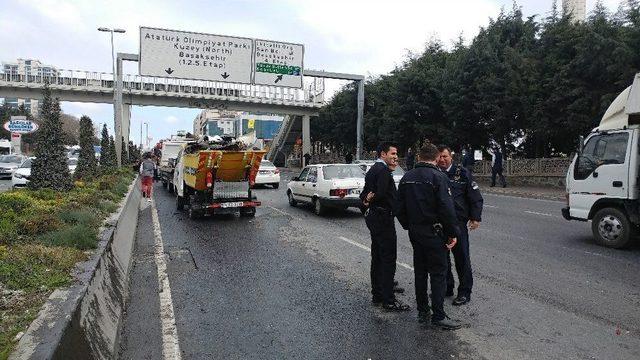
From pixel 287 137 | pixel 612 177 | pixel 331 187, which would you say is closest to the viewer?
pixel 612 177

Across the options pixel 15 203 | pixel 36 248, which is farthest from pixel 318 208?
pixel 36 248

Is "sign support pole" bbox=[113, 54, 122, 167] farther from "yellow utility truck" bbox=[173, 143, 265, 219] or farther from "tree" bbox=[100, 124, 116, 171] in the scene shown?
"yellow utility truck" bbox=[173, 143, 265, 219]

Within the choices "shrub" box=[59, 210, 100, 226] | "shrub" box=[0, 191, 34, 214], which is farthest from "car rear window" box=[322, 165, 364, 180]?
"shrub" box=[0, 191, 34, 214]

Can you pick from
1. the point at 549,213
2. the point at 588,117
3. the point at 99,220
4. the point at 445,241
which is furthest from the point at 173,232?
the point at 588,117

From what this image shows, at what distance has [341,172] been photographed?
46.1ft

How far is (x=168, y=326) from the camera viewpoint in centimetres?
501

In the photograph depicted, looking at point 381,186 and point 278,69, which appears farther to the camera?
point 278,69

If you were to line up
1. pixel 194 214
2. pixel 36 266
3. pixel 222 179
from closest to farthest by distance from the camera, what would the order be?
pixel 36 266 → pixel 222 179 → pixel 194 214

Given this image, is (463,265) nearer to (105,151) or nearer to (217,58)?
(217,58)

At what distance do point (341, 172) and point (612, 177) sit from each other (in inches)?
271

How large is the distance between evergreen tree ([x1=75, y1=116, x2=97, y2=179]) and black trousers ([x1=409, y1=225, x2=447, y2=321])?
15.7 meters

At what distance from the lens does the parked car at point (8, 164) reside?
96.3 feet

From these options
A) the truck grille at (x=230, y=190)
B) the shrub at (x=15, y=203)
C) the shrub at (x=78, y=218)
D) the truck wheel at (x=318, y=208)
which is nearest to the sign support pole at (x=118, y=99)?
the truck grille at (x=230, y=190)

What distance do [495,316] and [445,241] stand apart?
111 centimetres
